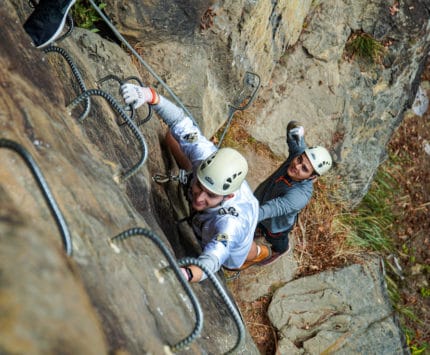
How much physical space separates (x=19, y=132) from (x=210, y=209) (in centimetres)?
216

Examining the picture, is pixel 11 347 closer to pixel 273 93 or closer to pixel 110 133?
pixel 110 133

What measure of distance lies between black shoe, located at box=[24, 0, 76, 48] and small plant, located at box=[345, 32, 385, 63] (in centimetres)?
664

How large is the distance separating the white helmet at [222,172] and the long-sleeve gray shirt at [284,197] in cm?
114

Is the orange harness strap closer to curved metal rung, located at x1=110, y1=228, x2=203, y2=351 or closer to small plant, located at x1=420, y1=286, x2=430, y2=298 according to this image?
curved metal rung, located at x1=110, y1=228, x2=203, y2=351

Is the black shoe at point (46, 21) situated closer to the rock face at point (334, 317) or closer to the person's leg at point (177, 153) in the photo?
the person's leg at point (177, 153)

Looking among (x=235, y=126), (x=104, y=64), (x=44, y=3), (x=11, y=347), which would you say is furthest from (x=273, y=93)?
(x=11, y=347)

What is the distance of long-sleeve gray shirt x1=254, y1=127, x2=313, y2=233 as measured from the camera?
566cm

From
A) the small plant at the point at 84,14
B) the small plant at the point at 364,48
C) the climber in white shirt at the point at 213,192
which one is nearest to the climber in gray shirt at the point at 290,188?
the climber in white shirt at the point at 213,192

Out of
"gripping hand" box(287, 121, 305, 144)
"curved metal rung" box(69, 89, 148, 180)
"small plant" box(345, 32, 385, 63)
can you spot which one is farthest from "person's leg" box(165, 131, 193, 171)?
"small plant" box(345, 32, 385, 63)

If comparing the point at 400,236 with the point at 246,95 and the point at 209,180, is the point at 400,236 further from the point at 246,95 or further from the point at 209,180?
the point at 209,180

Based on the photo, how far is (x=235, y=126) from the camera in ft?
26.9

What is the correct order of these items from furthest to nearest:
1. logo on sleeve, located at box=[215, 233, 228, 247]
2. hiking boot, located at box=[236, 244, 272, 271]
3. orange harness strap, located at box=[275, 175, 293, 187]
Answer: hiking boot, located at box=[236, 244, 272, 271]
orange harness strap, located at box=[275, 175, 293, 187]
logo on sleeve, located at box=[215, 233, 228, 247]

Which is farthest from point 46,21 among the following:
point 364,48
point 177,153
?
point 364,48

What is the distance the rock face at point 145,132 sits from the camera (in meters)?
1.72
